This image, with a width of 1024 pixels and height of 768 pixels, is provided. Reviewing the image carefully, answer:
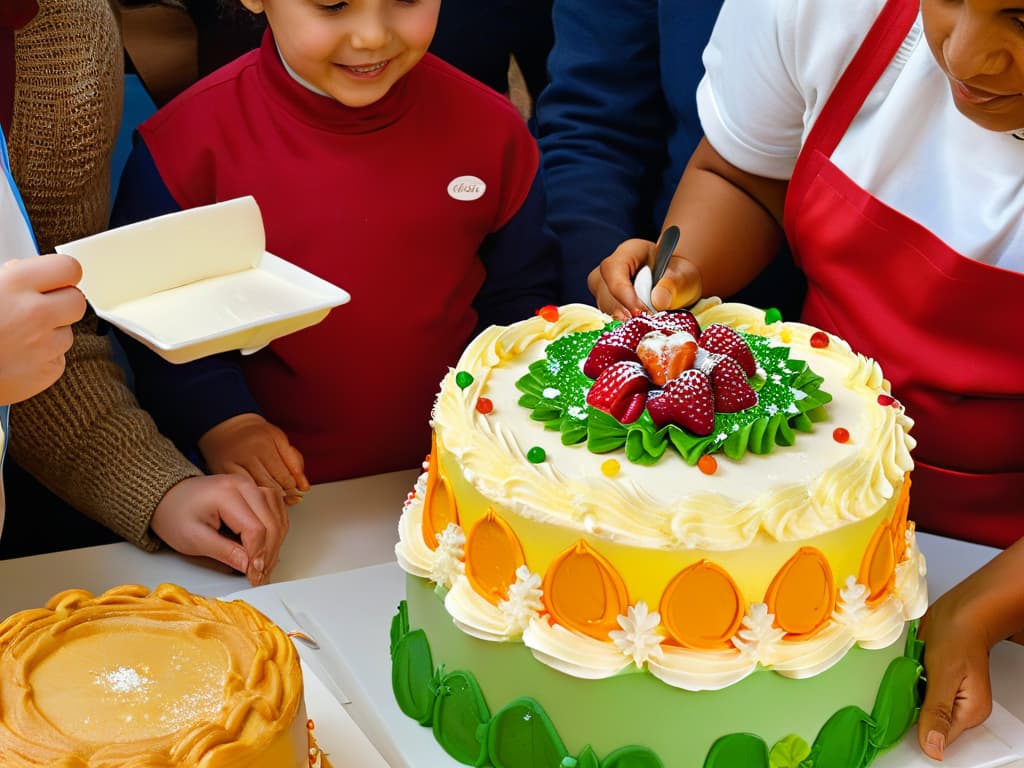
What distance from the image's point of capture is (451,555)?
126 centimetres

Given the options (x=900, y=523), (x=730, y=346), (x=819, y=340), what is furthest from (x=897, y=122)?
(x=900, y=523)

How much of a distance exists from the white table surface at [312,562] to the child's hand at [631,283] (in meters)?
0.37

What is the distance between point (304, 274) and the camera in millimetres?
1330

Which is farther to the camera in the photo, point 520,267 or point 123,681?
point 520,267

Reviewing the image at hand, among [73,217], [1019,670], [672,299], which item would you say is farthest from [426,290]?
[1019,670]

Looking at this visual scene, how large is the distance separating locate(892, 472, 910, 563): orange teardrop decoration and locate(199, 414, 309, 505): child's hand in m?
0.72

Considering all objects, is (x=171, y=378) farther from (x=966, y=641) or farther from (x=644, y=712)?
(x=966, y=641)

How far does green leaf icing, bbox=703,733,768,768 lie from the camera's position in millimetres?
1184

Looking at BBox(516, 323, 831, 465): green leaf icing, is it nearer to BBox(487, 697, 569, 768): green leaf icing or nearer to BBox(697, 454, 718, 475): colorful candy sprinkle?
BBox(697, 454, 718, 475): colorful candy sprinkle

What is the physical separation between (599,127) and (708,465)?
1.11 metres

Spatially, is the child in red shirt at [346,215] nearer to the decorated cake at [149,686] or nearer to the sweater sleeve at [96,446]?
the sweater sleeve at [96,446]

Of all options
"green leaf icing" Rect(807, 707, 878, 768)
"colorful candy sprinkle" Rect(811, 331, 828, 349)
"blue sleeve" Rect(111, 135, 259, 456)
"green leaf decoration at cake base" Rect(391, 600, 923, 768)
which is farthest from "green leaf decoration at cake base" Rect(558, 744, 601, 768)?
"blue sleeve" Rect(111, 135, 259, 456)

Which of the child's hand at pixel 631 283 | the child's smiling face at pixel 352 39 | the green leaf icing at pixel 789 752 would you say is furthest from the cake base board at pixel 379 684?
the child's smiling face at pixel 352 39

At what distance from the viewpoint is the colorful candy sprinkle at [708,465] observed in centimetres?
119
